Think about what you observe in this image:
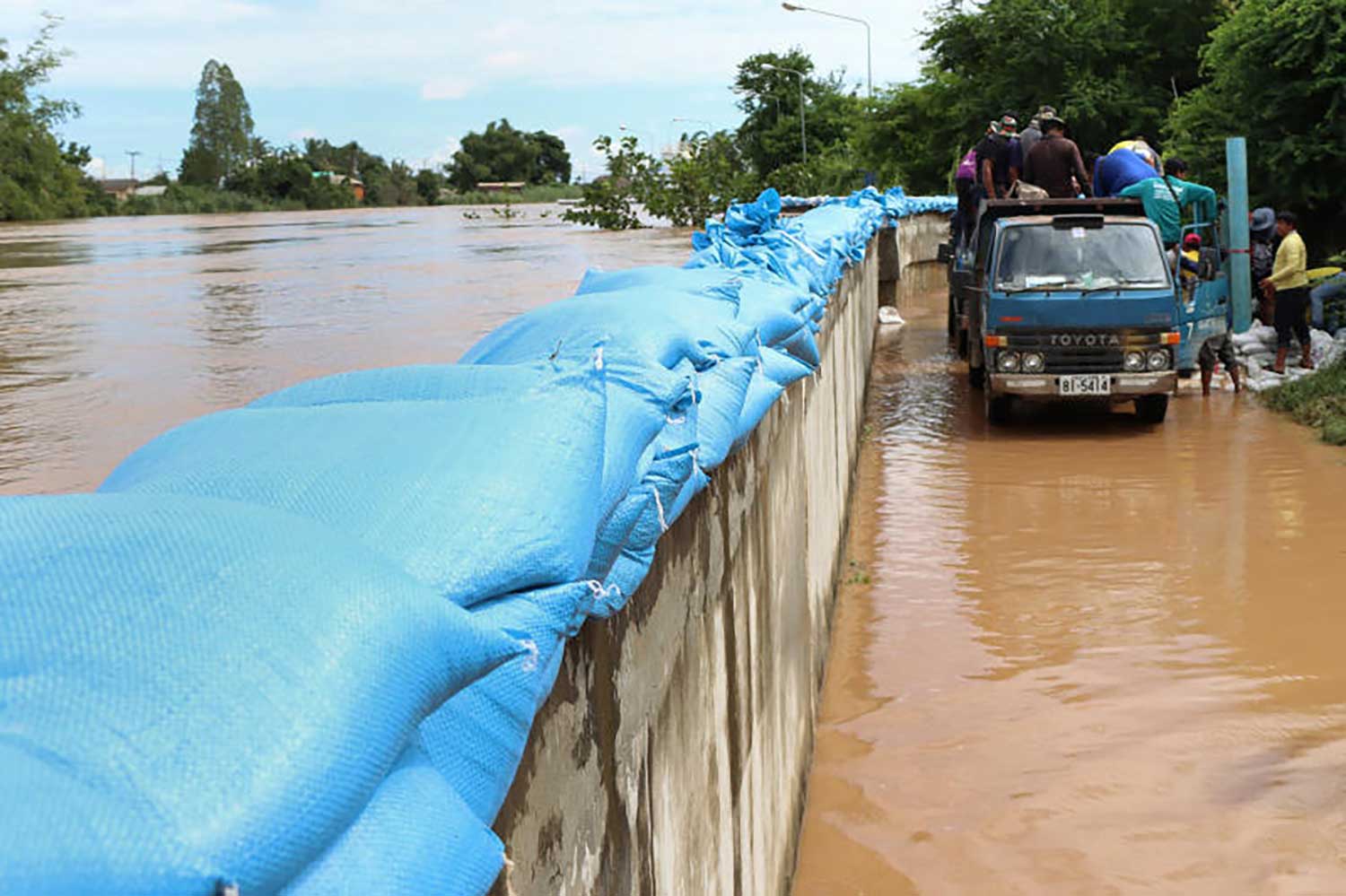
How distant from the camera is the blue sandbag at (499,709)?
1491 mm

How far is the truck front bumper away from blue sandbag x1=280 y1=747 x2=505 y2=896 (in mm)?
11539

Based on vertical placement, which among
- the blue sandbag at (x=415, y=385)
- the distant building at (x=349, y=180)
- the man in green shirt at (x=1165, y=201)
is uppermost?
the distant building at (x=349, y=180)

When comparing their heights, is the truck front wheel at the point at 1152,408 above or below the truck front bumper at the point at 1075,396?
below

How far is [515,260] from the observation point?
38188 mm

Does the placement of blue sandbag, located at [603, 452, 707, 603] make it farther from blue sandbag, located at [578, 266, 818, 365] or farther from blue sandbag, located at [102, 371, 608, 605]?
blue sandbag, located at [578, 266, 818, 365]

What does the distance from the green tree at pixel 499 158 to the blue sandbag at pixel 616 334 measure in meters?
139

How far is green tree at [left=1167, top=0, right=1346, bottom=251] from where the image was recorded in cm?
1678

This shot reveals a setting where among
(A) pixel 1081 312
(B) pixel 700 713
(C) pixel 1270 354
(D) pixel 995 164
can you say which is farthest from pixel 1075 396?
(B) pixel 700 713

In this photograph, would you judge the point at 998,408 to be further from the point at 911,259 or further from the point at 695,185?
the point at 695,185

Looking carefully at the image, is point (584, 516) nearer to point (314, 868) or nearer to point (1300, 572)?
point (314, 868)

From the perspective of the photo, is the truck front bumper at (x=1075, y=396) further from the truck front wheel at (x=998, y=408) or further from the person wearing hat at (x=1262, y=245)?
the person wearing hat at (x=1262, y=245)

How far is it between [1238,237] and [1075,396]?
4.16 meters

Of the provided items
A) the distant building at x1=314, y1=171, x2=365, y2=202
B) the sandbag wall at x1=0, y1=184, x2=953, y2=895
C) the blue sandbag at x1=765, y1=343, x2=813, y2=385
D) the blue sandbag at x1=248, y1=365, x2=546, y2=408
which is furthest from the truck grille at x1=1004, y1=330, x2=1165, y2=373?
the distant building at x1=314, y1=171, x2=365, y2=202

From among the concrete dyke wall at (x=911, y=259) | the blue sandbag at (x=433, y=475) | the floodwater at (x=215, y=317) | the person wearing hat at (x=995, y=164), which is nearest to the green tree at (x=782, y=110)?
the floodwater at (x=215, y=317)
